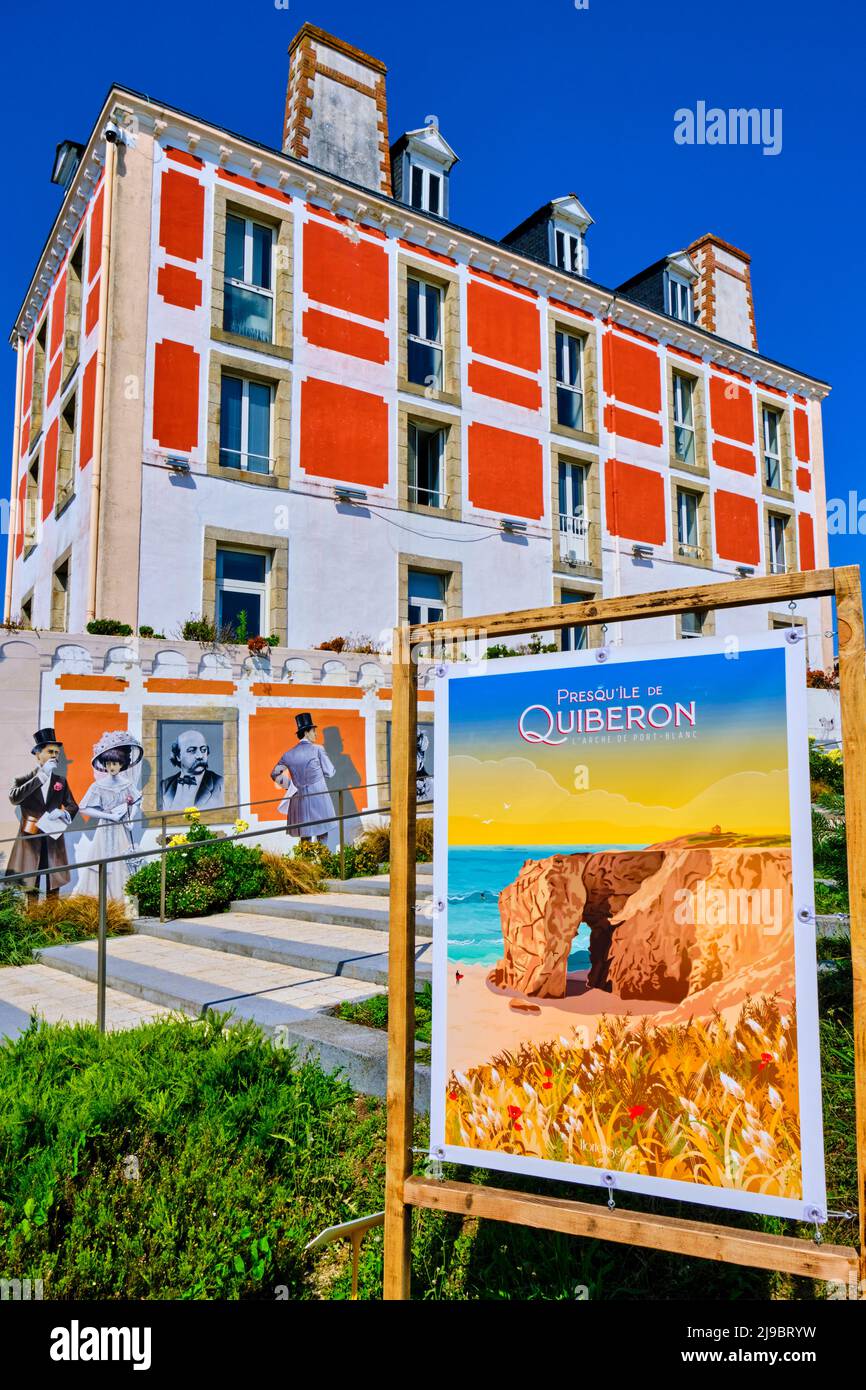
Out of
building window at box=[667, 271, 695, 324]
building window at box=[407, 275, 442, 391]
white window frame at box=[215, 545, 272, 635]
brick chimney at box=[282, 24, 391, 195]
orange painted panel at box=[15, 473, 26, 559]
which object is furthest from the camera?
building window at box=[667, 271, 695, 324]

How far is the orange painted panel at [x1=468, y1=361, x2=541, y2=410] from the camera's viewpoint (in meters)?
17.2

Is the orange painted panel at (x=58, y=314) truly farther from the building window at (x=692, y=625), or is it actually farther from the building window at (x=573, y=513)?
the building window at (x=692, y=625)

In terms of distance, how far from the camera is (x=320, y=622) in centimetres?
1462

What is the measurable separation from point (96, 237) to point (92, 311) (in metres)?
1.28

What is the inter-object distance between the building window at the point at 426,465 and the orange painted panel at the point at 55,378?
6.25m

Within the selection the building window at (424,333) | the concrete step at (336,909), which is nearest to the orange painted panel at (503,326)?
the building window at (424,333)

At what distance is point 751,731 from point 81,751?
9.64m

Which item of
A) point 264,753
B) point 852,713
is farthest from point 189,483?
point 852,713

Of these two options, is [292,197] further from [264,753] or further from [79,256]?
[264,753]

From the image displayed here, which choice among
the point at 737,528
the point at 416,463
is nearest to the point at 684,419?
the point at 737,528

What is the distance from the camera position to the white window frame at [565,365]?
61.9 feet

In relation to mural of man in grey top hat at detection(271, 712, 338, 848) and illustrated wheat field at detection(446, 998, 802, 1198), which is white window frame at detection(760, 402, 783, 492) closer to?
mural of man in grey top hat at detection(271, 712, 338, 848)

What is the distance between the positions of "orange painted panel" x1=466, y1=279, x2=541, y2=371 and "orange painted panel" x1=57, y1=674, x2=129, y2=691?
10.1 m

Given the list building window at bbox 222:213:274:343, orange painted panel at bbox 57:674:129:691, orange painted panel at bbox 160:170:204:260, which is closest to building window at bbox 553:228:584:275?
building window at bbox 222:213:274:343
